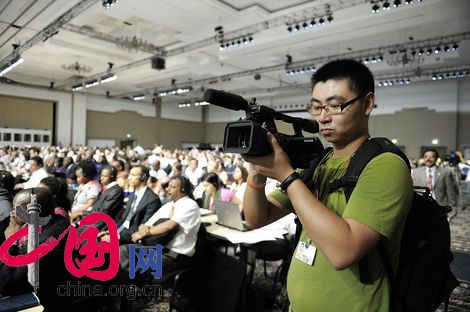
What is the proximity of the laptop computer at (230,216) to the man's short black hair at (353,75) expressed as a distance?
2338 millimetres

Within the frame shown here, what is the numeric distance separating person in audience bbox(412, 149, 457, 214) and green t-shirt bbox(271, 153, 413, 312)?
4.72m

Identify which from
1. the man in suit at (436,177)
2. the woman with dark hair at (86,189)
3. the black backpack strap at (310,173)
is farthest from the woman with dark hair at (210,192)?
the black backpack strap at (310,173)

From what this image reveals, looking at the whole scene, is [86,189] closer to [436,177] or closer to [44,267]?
[44,267]

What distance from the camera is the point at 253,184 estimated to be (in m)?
0.95

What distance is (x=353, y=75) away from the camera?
2.81 feet

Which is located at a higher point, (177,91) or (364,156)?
(177,91)

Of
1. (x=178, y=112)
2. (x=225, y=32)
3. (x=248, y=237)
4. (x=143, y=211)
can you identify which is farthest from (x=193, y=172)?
(x=178, y=112)

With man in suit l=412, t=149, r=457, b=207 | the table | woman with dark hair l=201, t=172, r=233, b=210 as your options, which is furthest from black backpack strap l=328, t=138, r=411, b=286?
man in suit l=412, t=149, r=457, b=207

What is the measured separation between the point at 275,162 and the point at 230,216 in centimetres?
252

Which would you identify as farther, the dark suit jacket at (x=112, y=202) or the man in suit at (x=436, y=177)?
the man in suit at (x=436, y=177)

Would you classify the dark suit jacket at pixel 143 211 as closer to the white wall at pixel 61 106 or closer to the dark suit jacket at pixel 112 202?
the dark suit jacket at pixel 112 202

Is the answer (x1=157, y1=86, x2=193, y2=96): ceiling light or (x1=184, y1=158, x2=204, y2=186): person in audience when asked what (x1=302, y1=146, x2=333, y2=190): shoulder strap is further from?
(x1=157, y1=86, x2=193, y2=96): ceiling light

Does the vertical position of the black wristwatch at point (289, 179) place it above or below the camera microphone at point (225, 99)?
below

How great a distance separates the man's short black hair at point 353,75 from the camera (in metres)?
0.85
